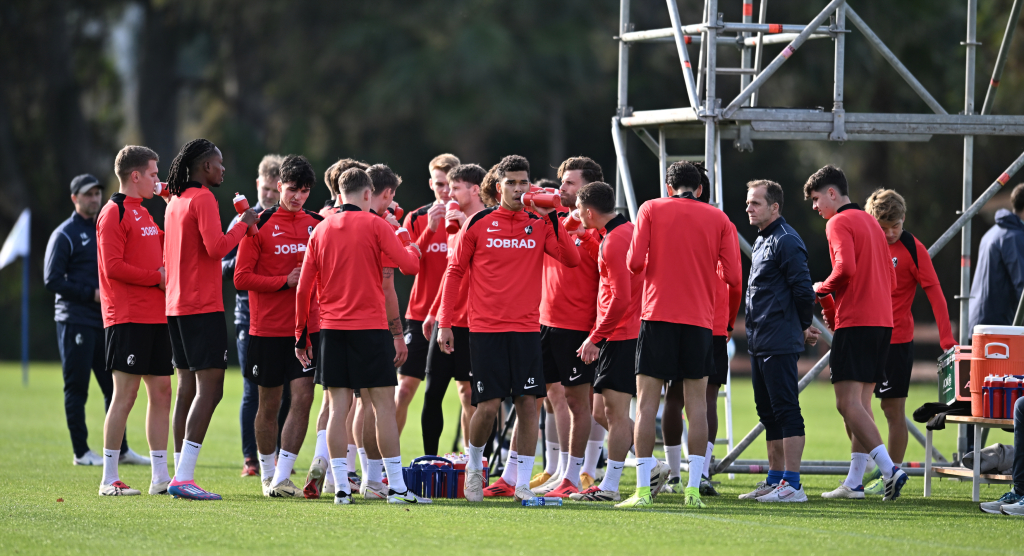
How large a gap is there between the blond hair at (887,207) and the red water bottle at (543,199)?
2765mm

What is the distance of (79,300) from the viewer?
34.8 feet

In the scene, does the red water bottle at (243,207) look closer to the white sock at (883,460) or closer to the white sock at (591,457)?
the white sock at (591,457)

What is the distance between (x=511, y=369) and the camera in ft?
25.0

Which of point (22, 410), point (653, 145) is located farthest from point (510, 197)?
point (22, 410)

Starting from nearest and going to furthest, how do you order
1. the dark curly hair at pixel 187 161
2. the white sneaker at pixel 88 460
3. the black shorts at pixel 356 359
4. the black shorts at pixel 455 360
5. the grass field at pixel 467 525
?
the grass field at pixel 467 525 < the black shorts at pixel 356 359 < the dark curly hair at pixel 187 161 < the black shorts at pixel 455 360 < the white sneaker at pixel 88 460

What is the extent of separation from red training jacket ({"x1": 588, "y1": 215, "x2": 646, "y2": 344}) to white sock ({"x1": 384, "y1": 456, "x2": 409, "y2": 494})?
1.51 m

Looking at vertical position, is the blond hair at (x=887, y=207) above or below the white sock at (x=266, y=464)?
above

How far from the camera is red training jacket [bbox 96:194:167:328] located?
26.6 ft

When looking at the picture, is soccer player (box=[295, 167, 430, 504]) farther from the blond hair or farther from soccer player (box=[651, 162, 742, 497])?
the blond hair

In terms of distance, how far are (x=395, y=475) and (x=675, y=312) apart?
2087mm

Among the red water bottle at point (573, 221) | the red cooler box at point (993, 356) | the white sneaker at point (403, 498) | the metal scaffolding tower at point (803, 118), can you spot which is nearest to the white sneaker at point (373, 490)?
the white sneaker at point (403, 498)

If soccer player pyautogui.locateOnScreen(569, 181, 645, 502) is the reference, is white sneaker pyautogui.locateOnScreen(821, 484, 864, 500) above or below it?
below

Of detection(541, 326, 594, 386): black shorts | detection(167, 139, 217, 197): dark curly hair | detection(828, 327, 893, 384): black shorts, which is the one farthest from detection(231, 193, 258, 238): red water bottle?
detection(828, 327, 893, 384): black shorts

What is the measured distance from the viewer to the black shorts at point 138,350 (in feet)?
26.6
